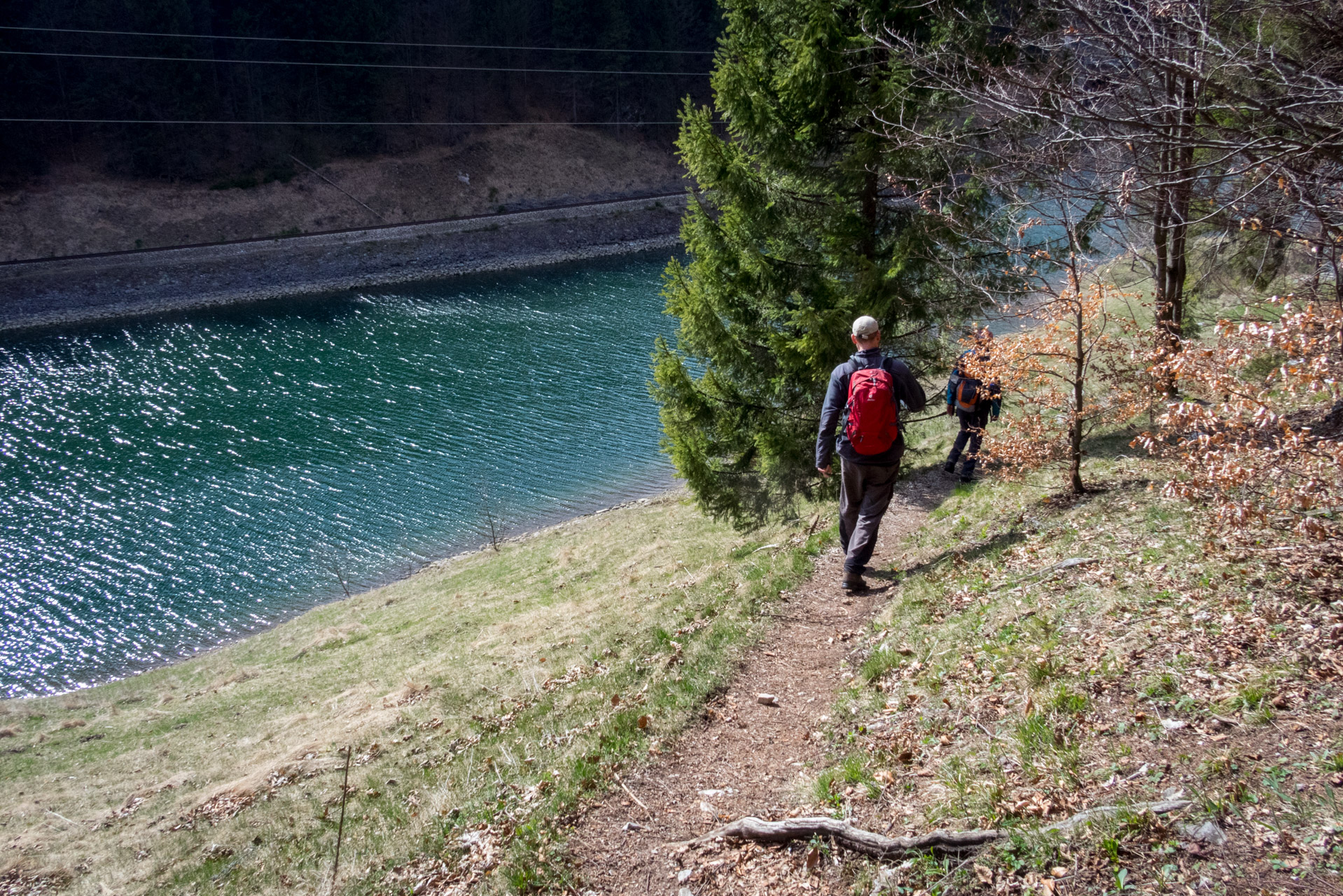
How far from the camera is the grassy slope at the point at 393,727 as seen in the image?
602cm

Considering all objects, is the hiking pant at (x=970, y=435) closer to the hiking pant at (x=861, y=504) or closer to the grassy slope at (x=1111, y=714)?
the hiking pant at (x=861, y=504)

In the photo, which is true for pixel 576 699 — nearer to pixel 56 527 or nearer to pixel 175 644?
pixel 175 644

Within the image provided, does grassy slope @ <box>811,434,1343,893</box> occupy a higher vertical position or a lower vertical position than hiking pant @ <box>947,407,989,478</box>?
higher

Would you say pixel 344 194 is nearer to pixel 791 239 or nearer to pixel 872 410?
pixel 791 239

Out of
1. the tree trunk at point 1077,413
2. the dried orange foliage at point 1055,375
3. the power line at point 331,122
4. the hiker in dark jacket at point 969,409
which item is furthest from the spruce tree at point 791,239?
the power line at point 331,122

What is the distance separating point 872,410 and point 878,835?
360 centimetres

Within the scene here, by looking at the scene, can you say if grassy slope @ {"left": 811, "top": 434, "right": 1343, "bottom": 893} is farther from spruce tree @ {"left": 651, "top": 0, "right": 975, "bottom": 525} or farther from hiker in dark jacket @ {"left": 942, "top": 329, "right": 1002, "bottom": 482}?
spruce tree @ {"left": 651, "top": 0, "right": 975, "bottom": 525}

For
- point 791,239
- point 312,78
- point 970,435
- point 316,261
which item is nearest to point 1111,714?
point 970,435

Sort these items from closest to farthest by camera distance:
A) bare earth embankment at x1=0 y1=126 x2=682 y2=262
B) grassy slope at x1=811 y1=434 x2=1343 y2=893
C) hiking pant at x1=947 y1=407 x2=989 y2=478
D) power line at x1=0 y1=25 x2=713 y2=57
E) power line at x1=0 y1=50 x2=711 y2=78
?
grassy slope at x1=811 y1=434 x2=1343 y2=893 < hiking pant at x1=947 y1=407 x2=989 y2=478 < bare earth embankment at x1=0 y1=126 x2=682 y2=262 < power line at x1=0 y1=50 x2=711 y2=78 < power line at x1=0 y1=25 x2=713 y2=57

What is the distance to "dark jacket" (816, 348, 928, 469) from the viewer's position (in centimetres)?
693

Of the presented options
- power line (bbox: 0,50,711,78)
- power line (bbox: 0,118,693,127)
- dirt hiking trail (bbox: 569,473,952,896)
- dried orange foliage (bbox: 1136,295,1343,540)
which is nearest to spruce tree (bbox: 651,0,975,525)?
dirt hiking trail (bbox: 569,473,952,896)

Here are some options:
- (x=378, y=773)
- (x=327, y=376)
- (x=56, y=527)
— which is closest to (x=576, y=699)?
(x=378, y=773)

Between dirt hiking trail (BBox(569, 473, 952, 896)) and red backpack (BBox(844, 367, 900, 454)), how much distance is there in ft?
4.86

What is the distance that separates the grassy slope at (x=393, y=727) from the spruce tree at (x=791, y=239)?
1989mm
